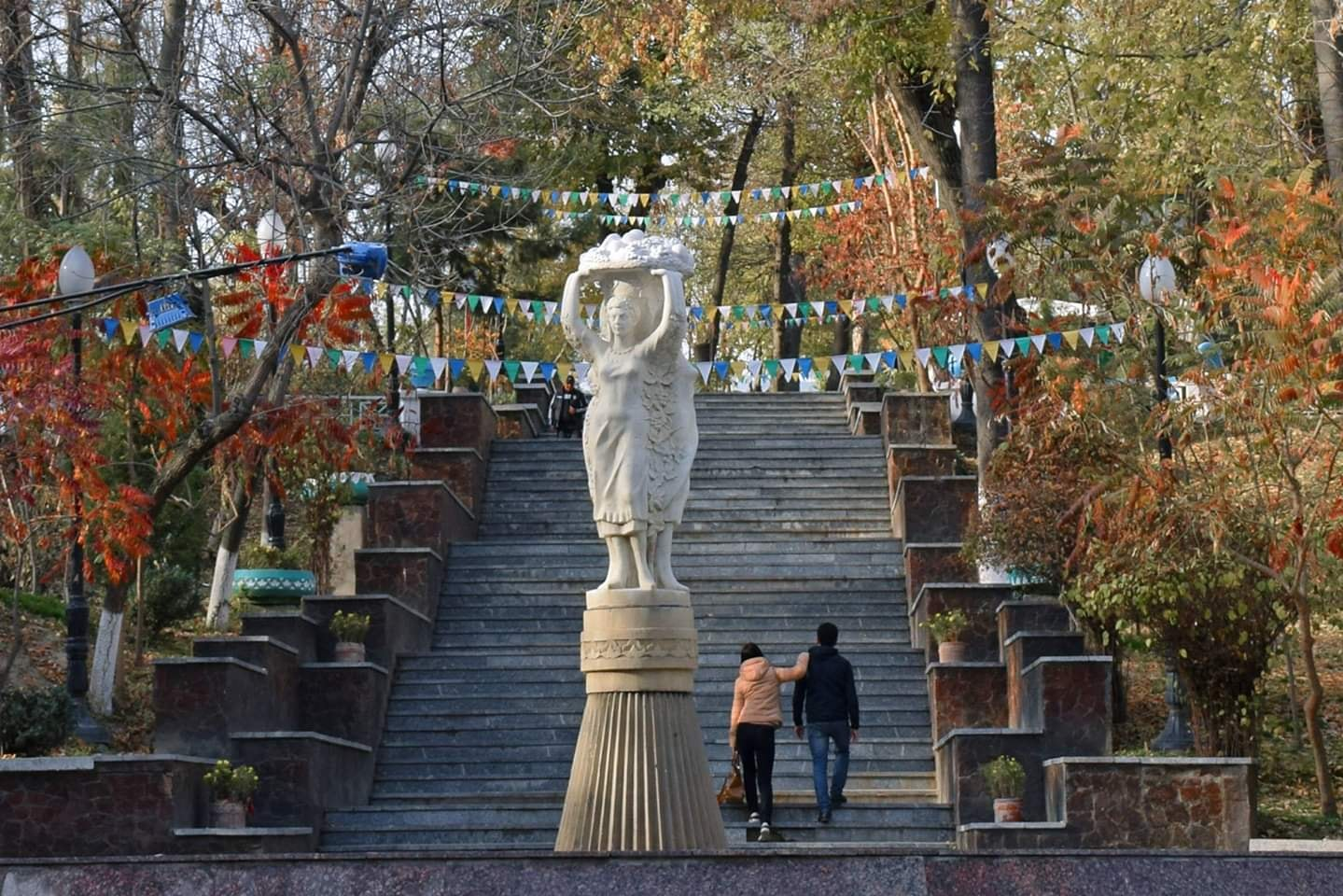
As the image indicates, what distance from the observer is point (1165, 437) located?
19.7 meters

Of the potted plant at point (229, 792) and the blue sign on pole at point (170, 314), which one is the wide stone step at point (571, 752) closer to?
the potted plant at point (229, 792)

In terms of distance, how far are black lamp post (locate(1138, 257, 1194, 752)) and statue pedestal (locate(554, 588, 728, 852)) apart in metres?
6.83

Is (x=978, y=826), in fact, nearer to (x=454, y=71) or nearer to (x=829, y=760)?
(x=829, y=760)

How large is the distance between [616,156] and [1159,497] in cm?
2045

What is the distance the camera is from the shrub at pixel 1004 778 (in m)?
17.1

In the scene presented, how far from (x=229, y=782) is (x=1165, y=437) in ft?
28.0

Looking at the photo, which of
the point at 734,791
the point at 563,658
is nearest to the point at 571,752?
the point at 563,658

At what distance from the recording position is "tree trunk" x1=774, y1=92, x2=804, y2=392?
39.1 m

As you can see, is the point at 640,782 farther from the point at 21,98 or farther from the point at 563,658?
the point at 21,98

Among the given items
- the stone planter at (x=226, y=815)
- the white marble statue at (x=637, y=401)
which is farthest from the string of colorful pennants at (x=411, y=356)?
the white marble statue at (x=637, y=401)

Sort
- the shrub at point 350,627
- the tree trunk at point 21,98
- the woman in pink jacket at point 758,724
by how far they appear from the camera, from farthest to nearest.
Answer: the tree trunk at point 21,98, the shrub at point 350,627, the woman in pink jacket at point 758,724

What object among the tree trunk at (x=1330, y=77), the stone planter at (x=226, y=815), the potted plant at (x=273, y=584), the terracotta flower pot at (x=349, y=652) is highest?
the tree trunk at (x=1330, y=77)

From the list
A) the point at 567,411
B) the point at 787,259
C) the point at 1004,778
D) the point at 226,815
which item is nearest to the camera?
the point at 226,815

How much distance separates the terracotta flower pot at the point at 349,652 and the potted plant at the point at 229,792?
2994 millimetres
